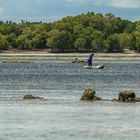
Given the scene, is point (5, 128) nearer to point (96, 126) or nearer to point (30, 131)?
point (30, 131)

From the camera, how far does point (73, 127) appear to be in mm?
32094

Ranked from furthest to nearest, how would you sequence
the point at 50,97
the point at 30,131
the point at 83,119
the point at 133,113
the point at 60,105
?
the point at 50,97 → the point at 60,105 → the point at 133,113 → the point at 83,119 → the point at 30,131

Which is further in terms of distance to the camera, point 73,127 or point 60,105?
point 60,105

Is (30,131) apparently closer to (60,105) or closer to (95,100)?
(60,105)

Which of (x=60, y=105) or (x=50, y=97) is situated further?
(x=50, y=97)

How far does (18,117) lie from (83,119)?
3.11 m

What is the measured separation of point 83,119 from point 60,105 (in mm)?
7562

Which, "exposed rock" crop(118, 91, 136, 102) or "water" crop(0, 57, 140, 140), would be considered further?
"exposed rock" crop(118, 91, 136, 102)

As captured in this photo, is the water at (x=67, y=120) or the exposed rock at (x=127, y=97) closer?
the water at (x=67, y=120)

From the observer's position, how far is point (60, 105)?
42781 mm

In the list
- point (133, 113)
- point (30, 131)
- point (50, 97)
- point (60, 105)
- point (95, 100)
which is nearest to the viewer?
point (30, 131)

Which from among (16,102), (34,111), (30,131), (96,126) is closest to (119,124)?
(96,126)

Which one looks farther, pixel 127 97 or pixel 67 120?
pixel 127 97

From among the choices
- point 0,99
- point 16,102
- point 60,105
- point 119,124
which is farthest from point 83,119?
point 0,99
